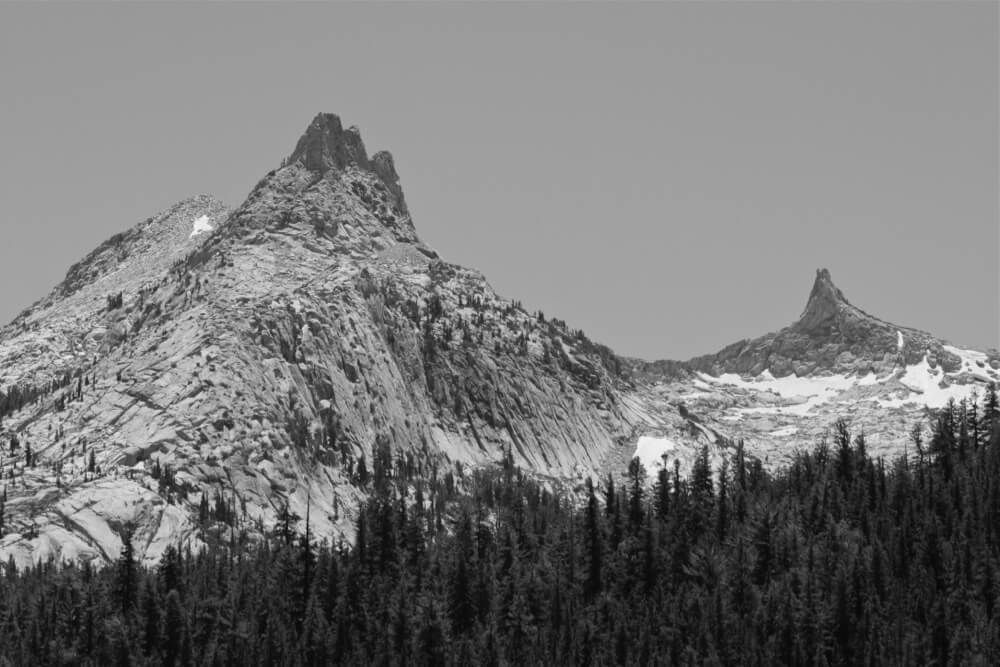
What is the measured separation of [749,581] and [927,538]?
77.6 feet

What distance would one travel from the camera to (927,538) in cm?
19712

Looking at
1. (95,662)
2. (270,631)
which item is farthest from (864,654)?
(95,662)

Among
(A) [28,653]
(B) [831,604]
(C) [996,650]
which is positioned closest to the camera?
(C) [996,650]

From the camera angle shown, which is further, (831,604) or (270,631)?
(270,631)

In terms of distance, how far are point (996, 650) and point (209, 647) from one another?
93.1m

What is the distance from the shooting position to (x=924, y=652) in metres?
172

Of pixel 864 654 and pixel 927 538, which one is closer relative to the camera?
pixel 864 654

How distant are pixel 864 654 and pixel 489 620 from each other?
48.6 meters

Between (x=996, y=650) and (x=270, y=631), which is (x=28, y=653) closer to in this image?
(x=270, y=631)

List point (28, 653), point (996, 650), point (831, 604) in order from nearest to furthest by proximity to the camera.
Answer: point (996, 650) → point (831, 604) → point (28, 653)

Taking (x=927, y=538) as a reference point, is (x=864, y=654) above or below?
below

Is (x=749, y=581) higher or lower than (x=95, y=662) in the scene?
higher

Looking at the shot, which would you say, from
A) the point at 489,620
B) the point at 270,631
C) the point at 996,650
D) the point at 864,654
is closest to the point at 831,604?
the point at 864,654

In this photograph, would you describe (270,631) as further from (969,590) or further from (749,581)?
(969,590)
